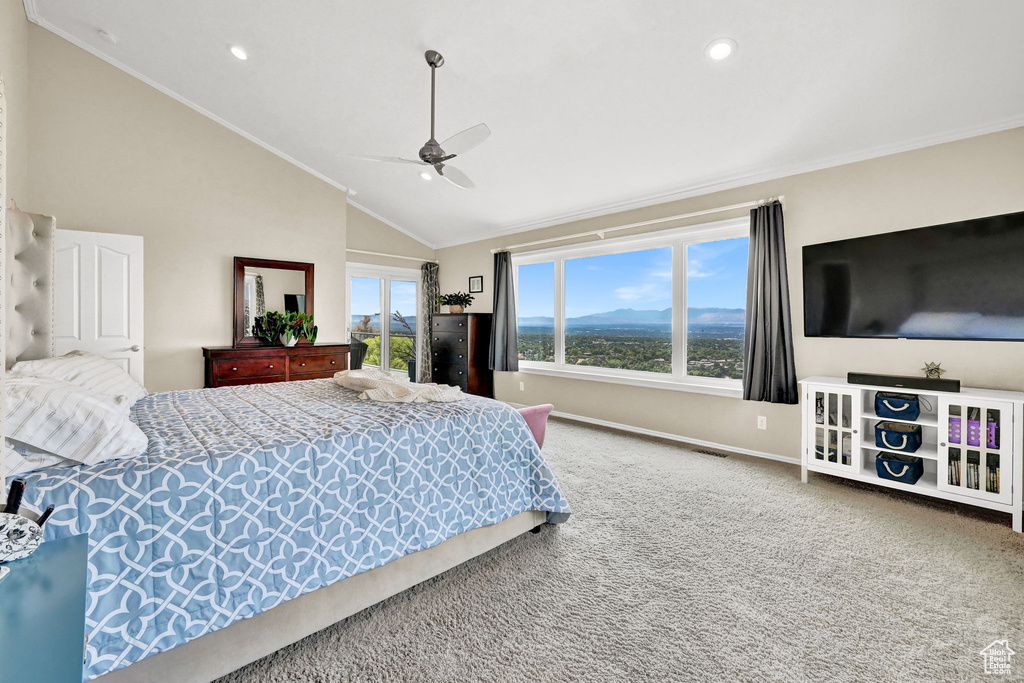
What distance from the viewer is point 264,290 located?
4.71 metres

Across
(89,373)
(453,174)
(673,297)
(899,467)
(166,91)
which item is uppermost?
(166,91)

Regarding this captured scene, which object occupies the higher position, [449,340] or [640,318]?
[640,318]

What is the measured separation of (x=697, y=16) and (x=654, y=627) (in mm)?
3043

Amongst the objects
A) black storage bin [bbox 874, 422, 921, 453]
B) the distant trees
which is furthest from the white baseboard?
black storage bin [bbox 874, 422, 921, 453]

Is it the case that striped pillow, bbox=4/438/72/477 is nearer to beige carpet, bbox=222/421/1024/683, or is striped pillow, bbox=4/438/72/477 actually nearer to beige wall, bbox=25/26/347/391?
beige carpet, bbox=222/421/1024/683

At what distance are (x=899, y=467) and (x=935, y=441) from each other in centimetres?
37

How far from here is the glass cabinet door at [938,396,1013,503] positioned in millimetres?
2451

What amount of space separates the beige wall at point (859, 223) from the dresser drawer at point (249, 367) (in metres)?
3.58

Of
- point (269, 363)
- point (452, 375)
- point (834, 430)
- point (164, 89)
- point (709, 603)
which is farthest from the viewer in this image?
point (452, 375)

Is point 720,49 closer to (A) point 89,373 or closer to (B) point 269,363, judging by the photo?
(A) point 89,373

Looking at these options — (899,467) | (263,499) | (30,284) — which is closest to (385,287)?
(30,284)

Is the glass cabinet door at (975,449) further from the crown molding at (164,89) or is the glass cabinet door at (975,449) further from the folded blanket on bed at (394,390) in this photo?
the crown molding at (164,89)

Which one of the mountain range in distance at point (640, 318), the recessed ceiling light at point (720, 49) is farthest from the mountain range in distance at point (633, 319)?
the recessed ceiling light at point (720, 49)

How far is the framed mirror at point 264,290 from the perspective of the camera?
14.9ft
